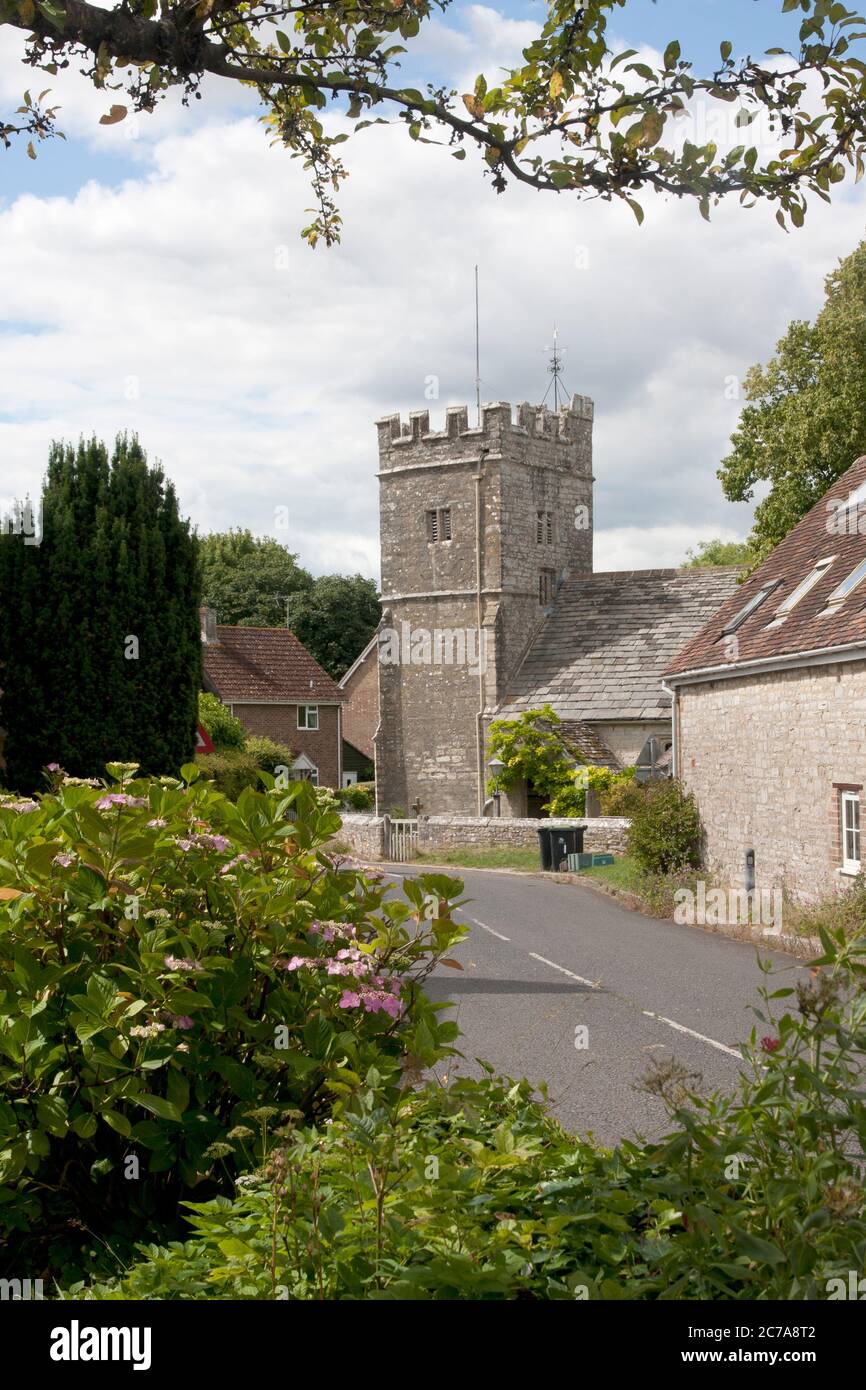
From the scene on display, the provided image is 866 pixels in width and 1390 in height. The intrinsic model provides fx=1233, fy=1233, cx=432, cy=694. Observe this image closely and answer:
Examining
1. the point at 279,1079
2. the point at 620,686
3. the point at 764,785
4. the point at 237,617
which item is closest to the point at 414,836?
the point at 620,686

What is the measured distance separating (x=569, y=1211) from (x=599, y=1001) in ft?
30.3

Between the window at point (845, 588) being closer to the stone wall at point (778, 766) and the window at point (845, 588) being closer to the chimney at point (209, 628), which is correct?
the stone wall at point (778, 766)

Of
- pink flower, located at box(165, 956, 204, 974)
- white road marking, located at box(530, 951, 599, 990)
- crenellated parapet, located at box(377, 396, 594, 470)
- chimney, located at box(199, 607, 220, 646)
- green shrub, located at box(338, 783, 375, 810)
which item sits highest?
crenellated parapet, located at box(377, 396, 594, 470)

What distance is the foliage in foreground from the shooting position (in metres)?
2.71

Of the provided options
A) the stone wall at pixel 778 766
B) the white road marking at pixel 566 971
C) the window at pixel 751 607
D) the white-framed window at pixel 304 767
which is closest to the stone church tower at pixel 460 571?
the white-framed window at pixel 304 767

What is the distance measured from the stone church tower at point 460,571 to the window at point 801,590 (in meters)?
19.9

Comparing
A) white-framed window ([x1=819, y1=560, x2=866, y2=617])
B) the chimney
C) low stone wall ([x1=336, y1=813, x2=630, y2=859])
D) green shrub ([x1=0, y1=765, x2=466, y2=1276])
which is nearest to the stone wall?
white-framed window ([x1=819, y1=560, x2=866, y2=617])

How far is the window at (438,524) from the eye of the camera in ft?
140

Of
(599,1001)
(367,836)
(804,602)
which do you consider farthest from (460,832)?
(599,1001)

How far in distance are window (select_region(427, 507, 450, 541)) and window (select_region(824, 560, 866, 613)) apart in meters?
24.3

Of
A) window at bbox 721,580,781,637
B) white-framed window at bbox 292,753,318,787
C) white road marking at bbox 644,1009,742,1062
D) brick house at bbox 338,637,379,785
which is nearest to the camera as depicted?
white road marking at bbox 644,1009,742,1062

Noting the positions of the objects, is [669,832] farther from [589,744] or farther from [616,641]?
[616,641]

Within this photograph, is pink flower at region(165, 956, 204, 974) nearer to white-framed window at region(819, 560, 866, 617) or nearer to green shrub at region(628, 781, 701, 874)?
white-framed window at region(819, 560, 866, 617)

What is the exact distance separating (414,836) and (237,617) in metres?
39.0
